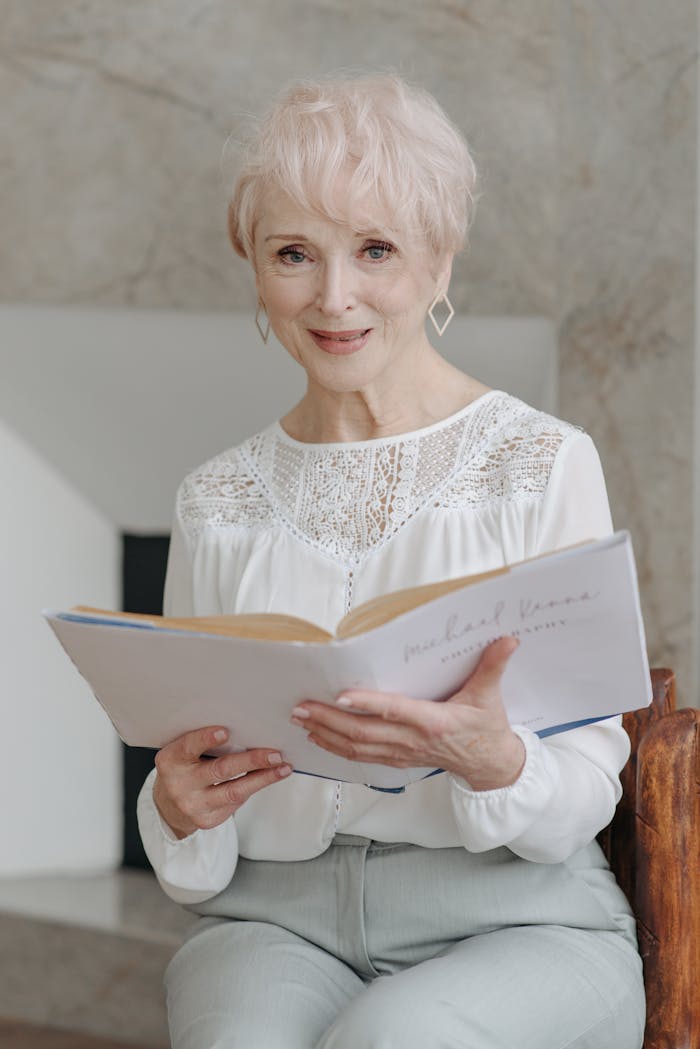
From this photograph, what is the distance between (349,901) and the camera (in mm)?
1293

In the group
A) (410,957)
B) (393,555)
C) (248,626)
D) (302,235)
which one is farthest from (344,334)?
(410,957)

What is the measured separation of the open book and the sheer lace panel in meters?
0.26

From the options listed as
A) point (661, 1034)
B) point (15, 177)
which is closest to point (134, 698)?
point (661, 1034)

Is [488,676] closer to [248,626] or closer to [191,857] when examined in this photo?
[248,626]

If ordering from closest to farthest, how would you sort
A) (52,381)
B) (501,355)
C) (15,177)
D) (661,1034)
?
(661,1034), (501,355), (15,177), (52,381)

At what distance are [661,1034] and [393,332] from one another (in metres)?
0.76

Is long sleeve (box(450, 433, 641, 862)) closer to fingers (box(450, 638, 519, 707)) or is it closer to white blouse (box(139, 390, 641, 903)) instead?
white blouse (box(139, 390, 641, 903))

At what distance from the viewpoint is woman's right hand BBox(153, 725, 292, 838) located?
1.16 meters

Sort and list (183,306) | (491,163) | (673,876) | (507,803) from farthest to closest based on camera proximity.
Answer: (183,306) → (491,163) → (673,876) → (507,803)

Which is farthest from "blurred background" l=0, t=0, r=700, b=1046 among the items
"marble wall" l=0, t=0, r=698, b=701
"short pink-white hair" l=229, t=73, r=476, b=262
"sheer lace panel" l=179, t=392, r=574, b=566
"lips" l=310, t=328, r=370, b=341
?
"sheer lace panel" l=179, t=392, r=574, b=566

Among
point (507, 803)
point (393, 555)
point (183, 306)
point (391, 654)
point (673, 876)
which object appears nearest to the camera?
point (391, 654)

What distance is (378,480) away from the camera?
1432 mm

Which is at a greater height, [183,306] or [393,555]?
[183,306]

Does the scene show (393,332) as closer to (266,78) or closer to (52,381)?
(266,78)
